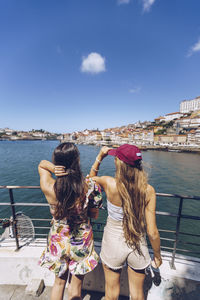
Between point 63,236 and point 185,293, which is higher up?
point 63,236

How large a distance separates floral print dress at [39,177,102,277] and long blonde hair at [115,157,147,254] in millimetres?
231

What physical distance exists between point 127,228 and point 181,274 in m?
1.17

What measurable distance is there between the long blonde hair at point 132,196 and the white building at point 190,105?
10357cm

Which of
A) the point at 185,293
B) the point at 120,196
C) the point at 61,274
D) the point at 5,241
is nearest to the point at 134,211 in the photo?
the point at 120,196

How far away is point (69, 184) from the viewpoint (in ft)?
3.38

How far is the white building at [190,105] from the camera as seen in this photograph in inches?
3243

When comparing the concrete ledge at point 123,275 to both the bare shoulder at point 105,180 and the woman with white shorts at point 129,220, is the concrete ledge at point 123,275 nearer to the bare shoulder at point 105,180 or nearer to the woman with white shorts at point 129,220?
the woman with white shorts at point 129,220

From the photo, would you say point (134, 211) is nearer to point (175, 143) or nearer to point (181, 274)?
point (181, 274)

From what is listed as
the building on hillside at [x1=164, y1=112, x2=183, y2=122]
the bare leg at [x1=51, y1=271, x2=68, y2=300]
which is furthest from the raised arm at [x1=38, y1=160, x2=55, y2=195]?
the building on hillside at [x1=164, y1=112, x2=183, y2=122]

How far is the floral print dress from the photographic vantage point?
3.84 ft

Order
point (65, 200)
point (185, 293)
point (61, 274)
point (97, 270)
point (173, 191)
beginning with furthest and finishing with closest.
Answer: point (173, 191), point (97, 270), point (185, 293), point (61, 274), point (65, 200)

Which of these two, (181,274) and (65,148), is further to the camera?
(181,274)

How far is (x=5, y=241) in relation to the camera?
80.7 inches

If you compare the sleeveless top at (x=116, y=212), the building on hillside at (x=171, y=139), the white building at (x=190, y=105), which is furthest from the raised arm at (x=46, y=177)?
the white building at (x=190, y=105)
